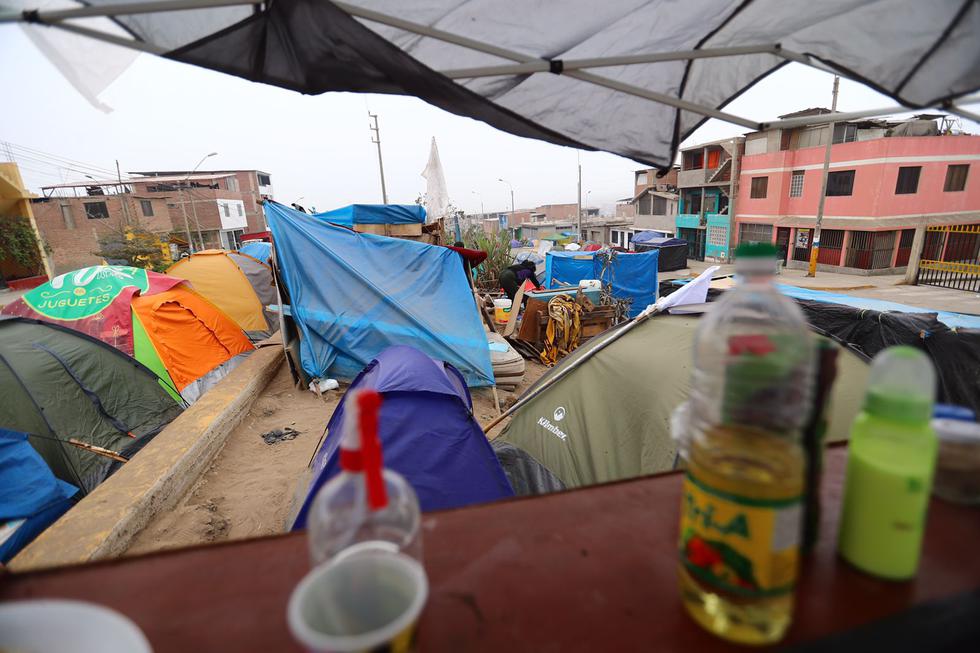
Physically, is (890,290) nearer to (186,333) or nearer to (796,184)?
(796,184)

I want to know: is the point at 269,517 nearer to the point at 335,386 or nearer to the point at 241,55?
the point at 335,386

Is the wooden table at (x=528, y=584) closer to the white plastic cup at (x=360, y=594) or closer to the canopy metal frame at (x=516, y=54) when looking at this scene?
the white plastic cup at (x=360, y=594)

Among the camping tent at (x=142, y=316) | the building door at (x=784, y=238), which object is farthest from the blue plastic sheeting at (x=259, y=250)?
the building door at (x=784, y=238)

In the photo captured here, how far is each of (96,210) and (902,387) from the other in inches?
1331

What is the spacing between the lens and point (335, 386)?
6.02 m

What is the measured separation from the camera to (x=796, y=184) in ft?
65.3

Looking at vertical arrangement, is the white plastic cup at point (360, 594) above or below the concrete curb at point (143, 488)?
above

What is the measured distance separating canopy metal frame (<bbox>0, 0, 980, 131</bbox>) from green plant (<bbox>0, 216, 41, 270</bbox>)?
2274 cm

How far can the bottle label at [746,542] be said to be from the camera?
549mm

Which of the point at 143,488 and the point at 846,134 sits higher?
the point at 846,134

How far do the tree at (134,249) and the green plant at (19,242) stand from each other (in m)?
2.72

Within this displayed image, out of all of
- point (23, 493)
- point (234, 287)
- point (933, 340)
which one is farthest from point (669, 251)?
point (23, 493)

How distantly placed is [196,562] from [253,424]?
196 inches

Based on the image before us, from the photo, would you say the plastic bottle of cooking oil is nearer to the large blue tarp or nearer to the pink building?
the large blue tarp
